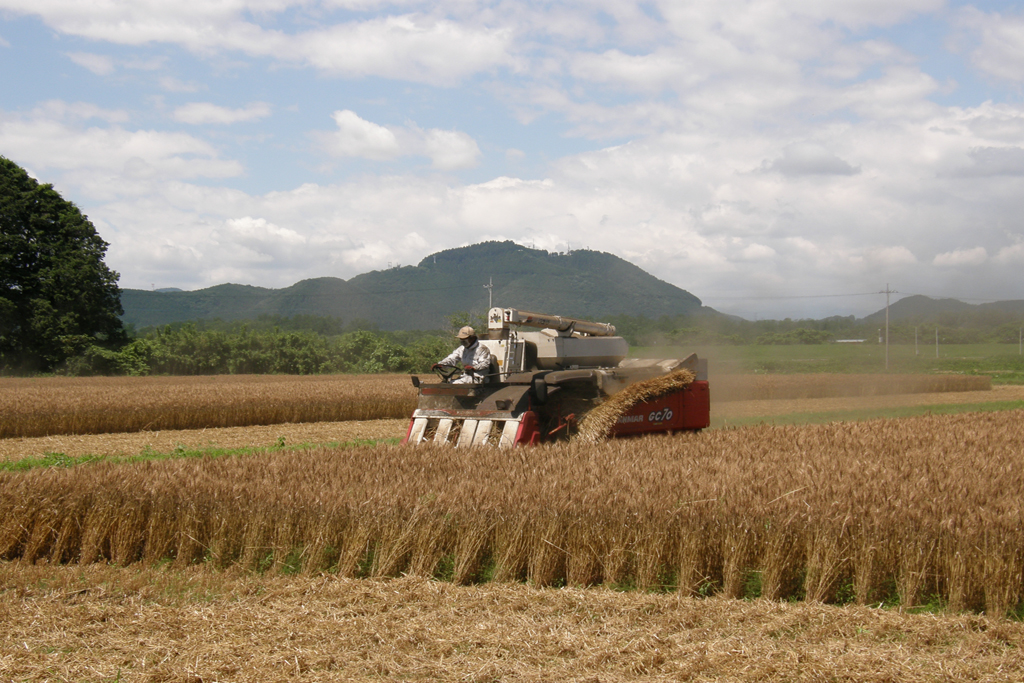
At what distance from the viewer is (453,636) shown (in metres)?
4.97

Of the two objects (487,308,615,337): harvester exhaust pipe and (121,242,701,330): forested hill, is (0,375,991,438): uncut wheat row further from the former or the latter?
(121,242,701,330): forested hill

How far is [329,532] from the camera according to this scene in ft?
22.0

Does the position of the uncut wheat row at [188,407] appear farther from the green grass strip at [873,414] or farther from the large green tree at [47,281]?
the large green tree at [47,281]

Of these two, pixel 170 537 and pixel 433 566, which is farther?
pixel 170 537

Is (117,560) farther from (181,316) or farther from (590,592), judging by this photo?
(181,316)

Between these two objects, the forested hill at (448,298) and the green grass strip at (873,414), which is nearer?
the green grass strip at (873,414)

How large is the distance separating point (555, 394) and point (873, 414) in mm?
18016

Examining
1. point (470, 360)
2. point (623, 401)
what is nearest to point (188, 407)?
point (470, 360)

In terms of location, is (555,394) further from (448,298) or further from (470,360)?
(448,298)

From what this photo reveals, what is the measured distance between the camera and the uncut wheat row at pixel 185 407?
1914 centimetres

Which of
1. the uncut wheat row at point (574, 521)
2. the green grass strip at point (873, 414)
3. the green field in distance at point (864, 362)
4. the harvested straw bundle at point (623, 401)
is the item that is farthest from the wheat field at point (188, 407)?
the green field in distance at point (864, 362)

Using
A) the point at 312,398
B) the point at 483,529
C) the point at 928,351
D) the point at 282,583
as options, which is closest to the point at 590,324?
the point at 483,529

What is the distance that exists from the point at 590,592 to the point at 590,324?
7.40 meters

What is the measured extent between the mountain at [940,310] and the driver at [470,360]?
58099 mm
